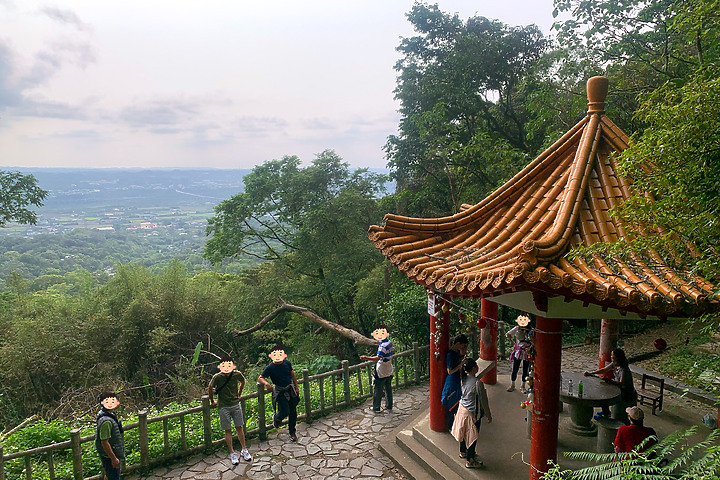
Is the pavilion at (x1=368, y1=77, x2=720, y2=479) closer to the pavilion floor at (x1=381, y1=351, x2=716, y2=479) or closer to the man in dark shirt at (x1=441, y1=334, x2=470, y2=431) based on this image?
the man in dark shirt at (x1=441, y1=334, x2=470, y2=431)

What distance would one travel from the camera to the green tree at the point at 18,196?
1844cm

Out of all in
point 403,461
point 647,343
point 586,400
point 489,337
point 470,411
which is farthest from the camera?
point 647,343

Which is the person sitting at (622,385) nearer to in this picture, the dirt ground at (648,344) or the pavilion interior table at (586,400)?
the pavilion interior table at (586,400)

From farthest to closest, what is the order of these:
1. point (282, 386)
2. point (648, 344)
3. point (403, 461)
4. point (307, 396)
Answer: point (648, 344), point (307, 396), point (282, 386), point (403, 461)

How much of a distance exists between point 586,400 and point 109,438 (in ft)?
22.6

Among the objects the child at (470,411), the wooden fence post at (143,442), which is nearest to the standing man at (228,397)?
the wooden fence post at (143,442)

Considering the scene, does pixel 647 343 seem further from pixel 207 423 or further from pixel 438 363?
pixel 207 423

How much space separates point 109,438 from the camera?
21.0 ft

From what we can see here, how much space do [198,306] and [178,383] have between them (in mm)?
4910

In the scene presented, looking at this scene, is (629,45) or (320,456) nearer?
(320,456)

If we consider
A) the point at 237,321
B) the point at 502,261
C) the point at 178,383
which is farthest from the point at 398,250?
the point at 237,321

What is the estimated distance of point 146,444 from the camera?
734 centimetres

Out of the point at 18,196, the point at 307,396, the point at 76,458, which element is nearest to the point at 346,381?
the point at 307,396

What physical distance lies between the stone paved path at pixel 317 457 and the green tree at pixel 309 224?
9.82 metres
